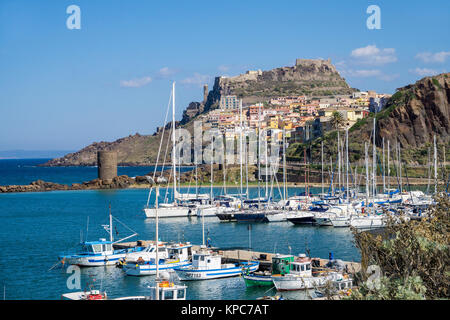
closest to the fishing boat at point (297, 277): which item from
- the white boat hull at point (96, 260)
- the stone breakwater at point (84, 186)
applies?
the white boat hull at point (96, 260)

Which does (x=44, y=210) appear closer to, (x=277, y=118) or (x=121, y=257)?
(x=121, y=257)

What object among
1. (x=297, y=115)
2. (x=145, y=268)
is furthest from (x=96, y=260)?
(x=297, y=115)

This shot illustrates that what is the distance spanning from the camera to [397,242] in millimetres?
13273

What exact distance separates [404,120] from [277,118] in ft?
162

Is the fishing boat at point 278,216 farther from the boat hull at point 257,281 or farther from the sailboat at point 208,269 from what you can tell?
the boat hull at point 257,281

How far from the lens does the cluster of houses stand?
119231 mm

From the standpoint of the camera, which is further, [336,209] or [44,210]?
[44,210]

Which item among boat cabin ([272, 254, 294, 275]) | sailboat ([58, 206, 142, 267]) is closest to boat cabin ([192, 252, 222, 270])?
boat cabin ([272, 254, 294, 275])

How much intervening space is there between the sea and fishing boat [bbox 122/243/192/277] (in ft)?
1.24

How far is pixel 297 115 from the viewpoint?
15350cm

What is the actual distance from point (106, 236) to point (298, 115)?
385ft

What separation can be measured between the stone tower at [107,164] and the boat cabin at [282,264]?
73.4 metres

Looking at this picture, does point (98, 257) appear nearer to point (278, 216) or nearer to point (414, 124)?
point (278, 216)
